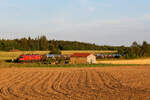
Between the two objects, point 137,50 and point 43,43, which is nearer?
point 137,50

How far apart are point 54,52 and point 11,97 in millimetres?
67944

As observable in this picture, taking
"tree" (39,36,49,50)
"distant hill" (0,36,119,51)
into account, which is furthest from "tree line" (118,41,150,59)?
"tree" (39,36,49,50)

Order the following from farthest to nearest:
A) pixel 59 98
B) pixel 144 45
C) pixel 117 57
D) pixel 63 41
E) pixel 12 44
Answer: pixel 63 41 → pixel 12 44 → pixel 144 45 → pixel 117 57 → pixel 59 98

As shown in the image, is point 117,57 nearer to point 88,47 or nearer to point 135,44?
point 135,44

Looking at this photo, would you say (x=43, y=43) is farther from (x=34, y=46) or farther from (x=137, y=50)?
(x=137, y=50)

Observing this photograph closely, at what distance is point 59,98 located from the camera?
41.3ft

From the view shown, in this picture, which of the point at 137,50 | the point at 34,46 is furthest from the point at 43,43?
the point at 137,50

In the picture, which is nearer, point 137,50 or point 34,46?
point 137,50

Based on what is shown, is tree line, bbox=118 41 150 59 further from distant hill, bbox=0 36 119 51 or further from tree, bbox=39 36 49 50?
tree, bbox=39 36 49 50

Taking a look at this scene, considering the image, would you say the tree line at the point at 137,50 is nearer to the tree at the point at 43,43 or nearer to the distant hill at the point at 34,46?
the distant hill at the point at 34,46

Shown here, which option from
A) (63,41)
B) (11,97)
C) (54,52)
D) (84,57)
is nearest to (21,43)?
(63,41)

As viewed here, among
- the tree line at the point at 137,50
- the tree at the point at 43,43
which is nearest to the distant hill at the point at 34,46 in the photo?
the tree at the point at 43,43

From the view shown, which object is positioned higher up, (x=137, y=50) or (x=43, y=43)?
(x=43, y=43)

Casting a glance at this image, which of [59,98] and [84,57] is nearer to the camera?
[59,98]
